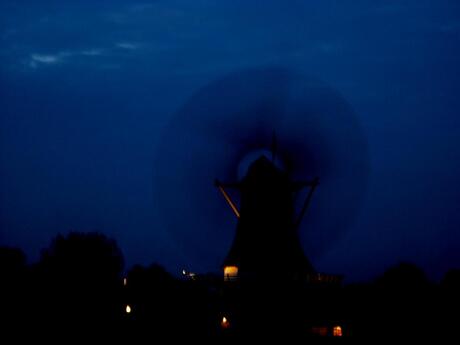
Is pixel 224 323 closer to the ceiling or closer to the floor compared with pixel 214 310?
closer to the floor

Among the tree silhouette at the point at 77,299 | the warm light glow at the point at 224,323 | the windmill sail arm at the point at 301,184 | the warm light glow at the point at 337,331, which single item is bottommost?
the warm light glow at the point at 337,331

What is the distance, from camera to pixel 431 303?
33.4 metres

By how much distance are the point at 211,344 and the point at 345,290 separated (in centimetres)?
771

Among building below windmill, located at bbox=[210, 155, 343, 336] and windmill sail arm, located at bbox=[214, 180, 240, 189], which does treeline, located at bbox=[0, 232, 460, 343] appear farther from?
windmill sail arm, located at bbox=[214, 180, 240, 189]

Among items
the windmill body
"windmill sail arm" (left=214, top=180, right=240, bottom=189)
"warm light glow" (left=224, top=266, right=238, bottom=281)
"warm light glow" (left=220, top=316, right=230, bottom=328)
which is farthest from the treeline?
"windmill sail arm" (left=214, top=180, right=240, bottom=189)

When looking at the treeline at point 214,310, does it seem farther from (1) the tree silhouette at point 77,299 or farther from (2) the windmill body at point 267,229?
(2) the windmill body at point 267,229

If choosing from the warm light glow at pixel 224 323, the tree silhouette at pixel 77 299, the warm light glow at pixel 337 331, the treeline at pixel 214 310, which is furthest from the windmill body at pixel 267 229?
the tree silhouette at pixel 77 299

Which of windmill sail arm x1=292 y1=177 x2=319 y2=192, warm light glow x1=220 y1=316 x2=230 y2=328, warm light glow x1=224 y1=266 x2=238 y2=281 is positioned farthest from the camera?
windmill sail arm x1=292 y1=177 x2=319 y2=192

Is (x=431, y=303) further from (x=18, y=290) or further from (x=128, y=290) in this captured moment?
(x=18, y=290)

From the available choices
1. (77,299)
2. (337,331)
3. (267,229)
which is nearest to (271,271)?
(267,229)

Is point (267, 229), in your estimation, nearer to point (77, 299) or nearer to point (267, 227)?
point (267, 227)

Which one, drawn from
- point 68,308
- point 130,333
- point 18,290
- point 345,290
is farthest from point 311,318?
point 18,290

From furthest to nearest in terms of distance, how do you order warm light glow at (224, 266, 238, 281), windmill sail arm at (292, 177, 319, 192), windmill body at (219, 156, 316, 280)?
windmill sail arm at (292, 177, 319, 192) < warm light glow at (224, 266, 238, 281) < windmill body at (219, 156, 316, 280)

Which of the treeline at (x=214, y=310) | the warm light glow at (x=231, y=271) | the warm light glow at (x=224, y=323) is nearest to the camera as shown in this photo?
the treeline at (x=214, y=310)
